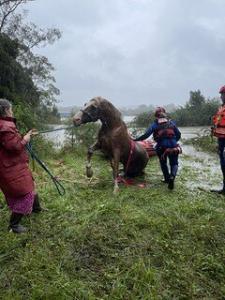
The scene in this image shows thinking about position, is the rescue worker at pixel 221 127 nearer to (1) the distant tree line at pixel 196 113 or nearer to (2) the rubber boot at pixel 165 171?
(2) the rubber boot at pixel 165 171

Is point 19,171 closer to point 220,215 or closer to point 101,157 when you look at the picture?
point 220,215

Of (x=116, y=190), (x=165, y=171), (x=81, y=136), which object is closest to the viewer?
(x=116, y=190)

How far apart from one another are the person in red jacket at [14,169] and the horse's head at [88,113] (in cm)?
213

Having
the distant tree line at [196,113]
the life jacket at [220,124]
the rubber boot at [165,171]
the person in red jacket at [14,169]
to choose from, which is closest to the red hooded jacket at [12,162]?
the person in red jacket at [14,169]

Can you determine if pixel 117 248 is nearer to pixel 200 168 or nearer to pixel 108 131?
pixel 108 131

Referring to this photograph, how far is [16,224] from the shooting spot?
5.10 meters

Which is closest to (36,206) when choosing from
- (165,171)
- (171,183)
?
(171,183)

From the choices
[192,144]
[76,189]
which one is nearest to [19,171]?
[76,189]

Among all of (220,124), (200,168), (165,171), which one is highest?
(220,124)

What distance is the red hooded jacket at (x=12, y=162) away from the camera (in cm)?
471

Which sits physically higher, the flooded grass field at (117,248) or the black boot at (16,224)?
the black boot at (16,224)

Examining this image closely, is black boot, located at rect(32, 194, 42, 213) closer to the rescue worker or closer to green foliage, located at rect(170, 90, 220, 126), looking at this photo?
the rescue worker

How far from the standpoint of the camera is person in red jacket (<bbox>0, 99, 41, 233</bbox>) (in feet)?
15.5

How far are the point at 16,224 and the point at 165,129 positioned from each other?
3410 millimetres
